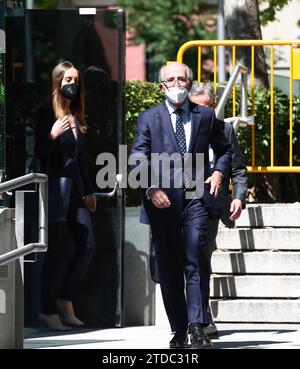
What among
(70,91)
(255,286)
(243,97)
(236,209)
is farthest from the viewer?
(243,97)

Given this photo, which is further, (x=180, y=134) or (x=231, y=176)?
(x=231, y=176)

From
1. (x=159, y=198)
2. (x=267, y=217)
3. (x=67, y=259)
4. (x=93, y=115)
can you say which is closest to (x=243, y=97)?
(x=267, y=217)

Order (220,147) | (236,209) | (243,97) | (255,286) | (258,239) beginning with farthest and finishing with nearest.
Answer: (243,97) → (258,239) → (255,286) → (236,209) → (220,147)

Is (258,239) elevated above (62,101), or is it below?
below

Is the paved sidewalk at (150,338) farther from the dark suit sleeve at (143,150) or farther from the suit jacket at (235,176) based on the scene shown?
the dark suit sleeve at (143,150)

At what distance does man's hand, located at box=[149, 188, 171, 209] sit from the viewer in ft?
29.8

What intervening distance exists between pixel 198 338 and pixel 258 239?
2516mm

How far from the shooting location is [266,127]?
12.8 metres

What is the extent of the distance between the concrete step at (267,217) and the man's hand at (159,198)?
2.62m

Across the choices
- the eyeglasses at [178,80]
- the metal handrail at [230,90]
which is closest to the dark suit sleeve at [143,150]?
the eyeglasses at [178,80]

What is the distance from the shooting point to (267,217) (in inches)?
458

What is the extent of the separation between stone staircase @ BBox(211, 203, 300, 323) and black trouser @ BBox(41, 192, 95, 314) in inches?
43.3

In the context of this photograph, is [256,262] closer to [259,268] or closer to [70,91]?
[259,268]
